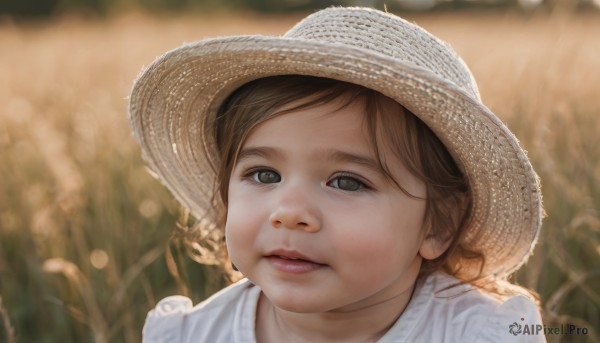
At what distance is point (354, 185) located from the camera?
1640mm

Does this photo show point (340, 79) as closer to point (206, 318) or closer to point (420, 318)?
point (420, 318)

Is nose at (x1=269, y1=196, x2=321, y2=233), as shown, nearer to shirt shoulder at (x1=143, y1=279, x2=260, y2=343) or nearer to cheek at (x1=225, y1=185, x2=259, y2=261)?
cheek at (x1=225, y1=185, x2=259, y2=261)

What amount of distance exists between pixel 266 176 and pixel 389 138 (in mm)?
279

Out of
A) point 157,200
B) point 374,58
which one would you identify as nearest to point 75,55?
point 157,200

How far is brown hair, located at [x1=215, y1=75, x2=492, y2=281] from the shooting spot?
164cm

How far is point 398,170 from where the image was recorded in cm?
167

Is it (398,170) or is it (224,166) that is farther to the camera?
(224,166)

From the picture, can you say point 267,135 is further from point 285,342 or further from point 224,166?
point 285,342

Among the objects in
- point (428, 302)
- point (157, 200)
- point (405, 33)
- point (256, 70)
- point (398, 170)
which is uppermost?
point (405, 33)

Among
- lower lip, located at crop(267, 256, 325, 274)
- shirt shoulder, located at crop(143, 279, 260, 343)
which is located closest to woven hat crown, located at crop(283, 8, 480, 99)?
lower lip, located at crop(267, 256, 325, 274)

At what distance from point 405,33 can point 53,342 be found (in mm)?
1489

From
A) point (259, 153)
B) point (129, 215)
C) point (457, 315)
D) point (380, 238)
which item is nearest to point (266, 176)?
point (259, 153)

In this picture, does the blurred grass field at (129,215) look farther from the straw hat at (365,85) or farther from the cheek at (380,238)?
the cheek at (380,238)

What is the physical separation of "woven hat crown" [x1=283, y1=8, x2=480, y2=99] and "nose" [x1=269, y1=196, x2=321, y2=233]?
0.34 m
